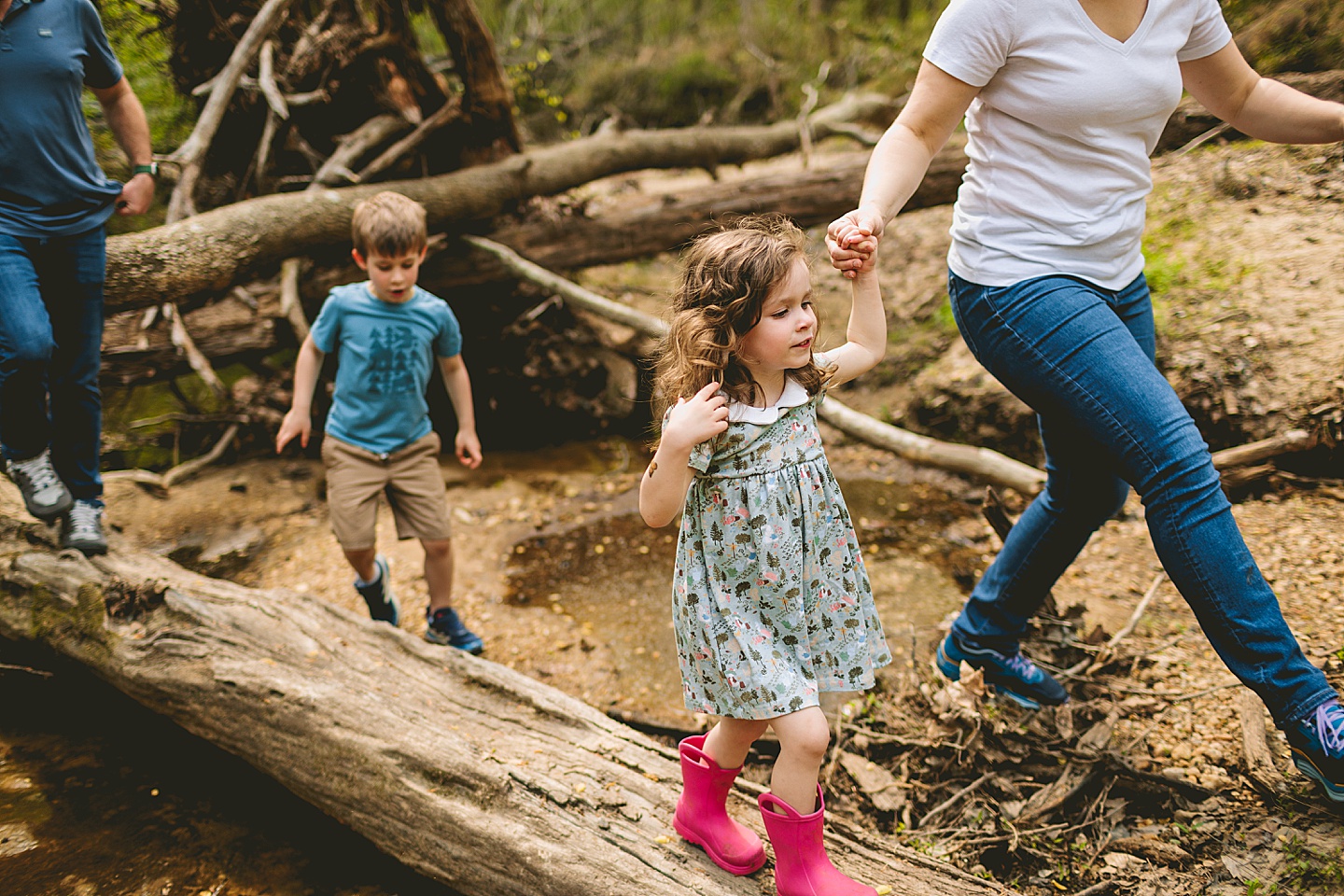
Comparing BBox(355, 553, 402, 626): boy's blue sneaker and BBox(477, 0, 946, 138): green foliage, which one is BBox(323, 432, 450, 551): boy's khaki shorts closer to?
BBox(355, 553, 402, 626): boy's blue sneaker

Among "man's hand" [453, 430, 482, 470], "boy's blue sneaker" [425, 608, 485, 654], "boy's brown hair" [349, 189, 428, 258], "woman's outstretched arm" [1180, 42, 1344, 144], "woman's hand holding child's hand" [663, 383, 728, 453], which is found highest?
"woman's outstretched arm" [1180, 42, 1344, 144]

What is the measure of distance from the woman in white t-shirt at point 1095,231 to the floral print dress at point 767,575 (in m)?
0.42

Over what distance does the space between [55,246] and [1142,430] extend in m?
3.41

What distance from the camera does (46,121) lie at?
2.97 meters

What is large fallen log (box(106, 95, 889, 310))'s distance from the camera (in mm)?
3701

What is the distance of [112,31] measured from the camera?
5227 millimetres

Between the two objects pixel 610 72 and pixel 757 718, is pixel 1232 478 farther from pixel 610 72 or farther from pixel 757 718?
pixel 610 72

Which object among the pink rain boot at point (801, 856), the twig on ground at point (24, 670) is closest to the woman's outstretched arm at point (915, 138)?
the pink rain boot at point (801, 856)

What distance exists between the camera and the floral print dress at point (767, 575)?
181 cm

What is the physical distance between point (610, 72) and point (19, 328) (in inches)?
408

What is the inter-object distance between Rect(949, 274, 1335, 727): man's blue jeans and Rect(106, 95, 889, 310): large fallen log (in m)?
3.21

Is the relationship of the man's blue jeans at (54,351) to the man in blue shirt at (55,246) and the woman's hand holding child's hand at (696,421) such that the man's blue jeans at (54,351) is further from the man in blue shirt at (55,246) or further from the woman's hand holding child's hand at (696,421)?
the woman's hand holding child's hand at (696,421)

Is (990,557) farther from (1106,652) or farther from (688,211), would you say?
(688,211)

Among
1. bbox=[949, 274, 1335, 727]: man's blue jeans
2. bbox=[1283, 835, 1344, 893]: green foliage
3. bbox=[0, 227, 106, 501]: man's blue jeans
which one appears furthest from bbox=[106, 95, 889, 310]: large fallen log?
bbox=[1283, 835, 1344, 893]: green foliage
